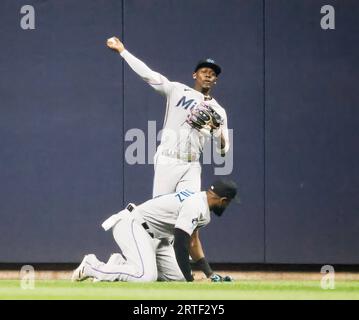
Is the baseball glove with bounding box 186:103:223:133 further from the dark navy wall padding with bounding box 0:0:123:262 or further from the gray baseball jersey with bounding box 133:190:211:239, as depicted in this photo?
the dark navy wall padding with bounding box 0:0:123:262

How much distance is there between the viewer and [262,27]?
14.4 meters

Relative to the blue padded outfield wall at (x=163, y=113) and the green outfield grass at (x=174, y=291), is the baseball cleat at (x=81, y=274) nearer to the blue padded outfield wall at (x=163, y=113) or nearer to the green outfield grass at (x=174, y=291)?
the green outfield grass at (x=174, y=291)

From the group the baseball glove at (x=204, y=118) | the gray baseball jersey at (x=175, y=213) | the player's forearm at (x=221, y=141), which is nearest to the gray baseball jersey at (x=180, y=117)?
the baseball glove at (x=204, y=118)

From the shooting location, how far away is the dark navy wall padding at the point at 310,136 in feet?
47.2

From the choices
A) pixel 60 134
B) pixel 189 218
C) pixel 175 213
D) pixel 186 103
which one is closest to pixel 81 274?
pixel 175 213

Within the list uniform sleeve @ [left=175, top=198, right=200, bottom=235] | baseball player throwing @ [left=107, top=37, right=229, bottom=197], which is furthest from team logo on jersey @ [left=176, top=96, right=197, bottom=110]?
uniform sleeve @ [left=175, top=198, right=200, bottom=235]

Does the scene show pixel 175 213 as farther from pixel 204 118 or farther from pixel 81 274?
pixel 204 118

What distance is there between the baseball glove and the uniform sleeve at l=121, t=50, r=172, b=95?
1.21ft

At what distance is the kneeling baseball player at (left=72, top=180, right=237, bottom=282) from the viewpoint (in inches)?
438

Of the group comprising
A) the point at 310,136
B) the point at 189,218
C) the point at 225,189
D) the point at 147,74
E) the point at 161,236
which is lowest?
the point at 161,236

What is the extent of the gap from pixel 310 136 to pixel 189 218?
12.1 ft

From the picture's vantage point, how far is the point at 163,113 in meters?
14.5
